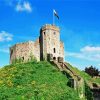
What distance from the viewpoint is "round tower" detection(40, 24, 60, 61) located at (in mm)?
59500

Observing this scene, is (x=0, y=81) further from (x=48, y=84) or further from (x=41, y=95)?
(x=41, y=95)

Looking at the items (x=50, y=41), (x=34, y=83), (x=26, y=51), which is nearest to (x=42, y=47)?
(x=50, y=41)

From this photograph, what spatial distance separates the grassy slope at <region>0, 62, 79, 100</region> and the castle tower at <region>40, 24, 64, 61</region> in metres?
10.2

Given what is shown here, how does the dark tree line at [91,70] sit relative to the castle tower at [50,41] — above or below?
below

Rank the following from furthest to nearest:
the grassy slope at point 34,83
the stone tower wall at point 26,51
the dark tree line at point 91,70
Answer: the dark tree line at point 91,70 → the stone tower wall at point 26,51 → the grassy slope at point 34,83

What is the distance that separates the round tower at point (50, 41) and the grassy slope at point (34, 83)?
1023 cm

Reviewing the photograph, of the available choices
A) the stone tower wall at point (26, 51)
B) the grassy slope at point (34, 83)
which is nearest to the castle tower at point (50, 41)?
the stone tower wall at point (26, 51)

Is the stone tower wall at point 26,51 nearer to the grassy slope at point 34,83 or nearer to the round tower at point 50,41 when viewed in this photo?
the round tower at point 50,41

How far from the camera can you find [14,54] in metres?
60.7

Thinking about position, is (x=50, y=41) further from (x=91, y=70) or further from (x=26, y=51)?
(x=91, y=70)

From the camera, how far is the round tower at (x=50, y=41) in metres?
59.5

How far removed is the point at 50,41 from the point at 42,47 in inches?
56.7

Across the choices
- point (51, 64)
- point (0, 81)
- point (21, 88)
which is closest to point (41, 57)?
point (51, 64)

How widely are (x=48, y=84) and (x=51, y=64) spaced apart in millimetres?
7352
